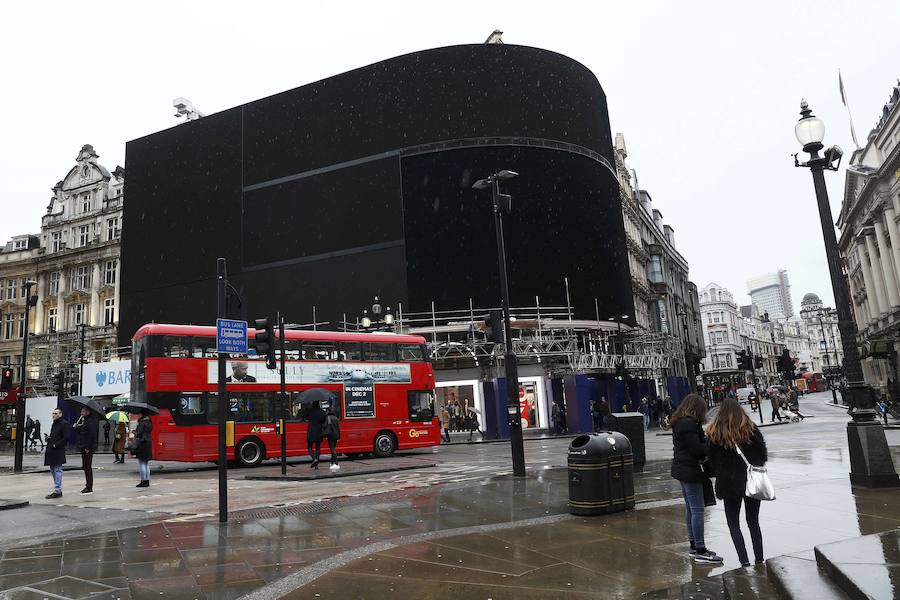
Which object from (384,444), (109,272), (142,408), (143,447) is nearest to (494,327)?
(143,447)

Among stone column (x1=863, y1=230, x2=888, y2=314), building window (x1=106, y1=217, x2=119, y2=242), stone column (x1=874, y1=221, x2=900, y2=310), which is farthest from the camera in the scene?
stone column (x1=863, y1=230, x2=888, y2=314)

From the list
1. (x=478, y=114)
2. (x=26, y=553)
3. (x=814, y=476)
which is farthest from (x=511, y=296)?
(x=26, y=553)

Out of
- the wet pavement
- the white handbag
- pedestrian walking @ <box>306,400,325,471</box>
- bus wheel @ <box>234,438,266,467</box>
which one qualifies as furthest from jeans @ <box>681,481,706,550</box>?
bus wheel @ <box>234,438,266,467</box>

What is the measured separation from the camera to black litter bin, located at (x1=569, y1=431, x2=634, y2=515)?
838cm

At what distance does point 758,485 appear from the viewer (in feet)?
17.5

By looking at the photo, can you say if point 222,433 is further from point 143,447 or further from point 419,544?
point 143,447

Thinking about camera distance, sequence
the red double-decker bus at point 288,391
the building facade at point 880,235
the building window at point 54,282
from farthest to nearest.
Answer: the building window at point 54,282, the building facade at point 880,235, the red double-decker bus at point 288,391

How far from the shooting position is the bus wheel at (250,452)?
66.4 ft

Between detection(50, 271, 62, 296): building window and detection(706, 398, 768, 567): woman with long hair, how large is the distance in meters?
60.4

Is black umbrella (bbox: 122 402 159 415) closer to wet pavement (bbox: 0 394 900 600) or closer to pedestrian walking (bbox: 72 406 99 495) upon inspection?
pedestrian walking (bbox: 72 406 99 495)

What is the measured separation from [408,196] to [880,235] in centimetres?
3979

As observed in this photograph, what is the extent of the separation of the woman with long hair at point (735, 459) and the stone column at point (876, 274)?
62.4m

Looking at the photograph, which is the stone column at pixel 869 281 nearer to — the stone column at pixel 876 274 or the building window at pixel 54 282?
the stone column at pixel 876 274

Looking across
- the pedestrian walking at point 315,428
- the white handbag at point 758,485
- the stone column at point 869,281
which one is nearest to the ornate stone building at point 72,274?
the pedestrian walking at point 315,428
